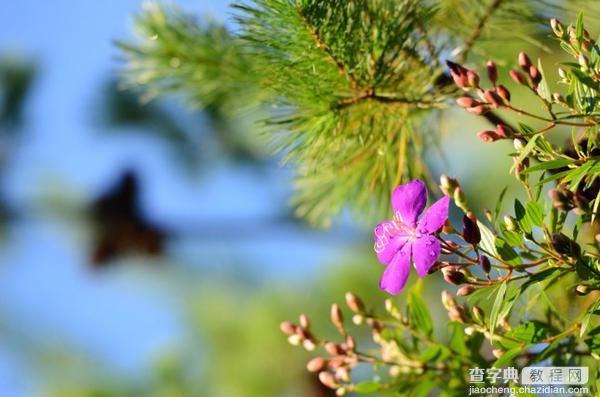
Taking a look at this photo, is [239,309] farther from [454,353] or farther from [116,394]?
[454,353]

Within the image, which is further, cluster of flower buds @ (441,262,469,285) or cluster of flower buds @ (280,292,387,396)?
cluster of flower buds @ (280,292,387,396)

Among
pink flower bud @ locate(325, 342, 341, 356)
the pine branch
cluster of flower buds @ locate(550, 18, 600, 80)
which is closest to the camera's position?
cluster of flower buds @ locate(550, 18, 600, 80)

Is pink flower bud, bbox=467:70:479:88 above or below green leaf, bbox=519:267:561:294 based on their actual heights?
above

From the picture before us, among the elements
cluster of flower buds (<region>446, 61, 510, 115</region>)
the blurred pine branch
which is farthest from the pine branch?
cluster of flower buds (<region>446, 61, 510, 115</region>)

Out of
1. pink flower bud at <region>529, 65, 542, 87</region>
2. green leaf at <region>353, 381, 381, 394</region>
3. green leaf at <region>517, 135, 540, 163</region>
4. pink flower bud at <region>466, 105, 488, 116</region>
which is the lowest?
green leaf at <region>353, 381, 381, 394</region>

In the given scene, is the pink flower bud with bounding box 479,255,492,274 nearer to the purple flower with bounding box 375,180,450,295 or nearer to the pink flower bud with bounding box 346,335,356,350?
the purple flower with bounding box 375,180,450,295

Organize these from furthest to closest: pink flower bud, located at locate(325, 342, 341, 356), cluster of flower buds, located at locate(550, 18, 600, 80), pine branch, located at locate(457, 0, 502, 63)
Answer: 1. pine branch, located at locate(457, 0, 502, 63)
2. pink flower bud, located at locate(325, 342, 341, 356)
3. cluster of flower buds, located at locate(550, 18, 600, 80)

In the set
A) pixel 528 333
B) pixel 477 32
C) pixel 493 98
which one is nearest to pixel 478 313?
pixel 528 333

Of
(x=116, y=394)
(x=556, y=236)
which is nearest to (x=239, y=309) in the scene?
(x=116, y=394)
